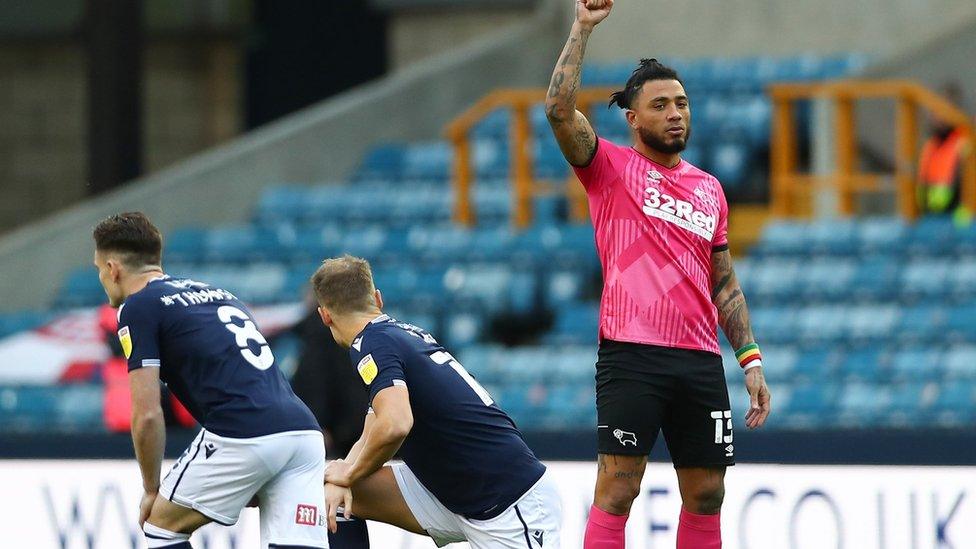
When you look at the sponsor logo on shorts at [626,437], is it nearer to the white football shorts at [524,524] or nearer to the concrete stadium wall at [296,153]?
the white football shorts at [524,524]

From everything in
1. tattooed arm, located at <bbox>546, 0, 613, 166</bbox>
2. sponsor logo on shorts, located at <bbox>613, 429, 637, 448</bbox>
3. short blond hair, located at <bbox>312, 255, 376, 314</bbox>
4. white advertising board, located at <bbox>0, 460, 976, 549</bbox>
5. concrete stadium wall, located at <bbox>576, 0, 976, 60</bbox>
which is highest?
concrete stadium wall, located at <bbox>576, 0, 976, 60</bbox>

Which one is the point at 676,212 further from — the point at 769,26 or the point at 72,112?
the point at 72,112

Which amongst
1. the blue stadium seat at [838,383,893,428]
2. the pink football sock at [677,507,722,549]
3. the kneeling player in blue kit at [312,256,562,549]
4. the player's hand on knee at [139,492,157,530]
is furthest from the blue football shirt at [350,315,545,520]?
the blue stadium seat at [838,383,893,428]

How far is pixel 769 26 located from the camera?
15758 millimetres

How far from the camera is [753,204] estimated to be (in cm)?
1380

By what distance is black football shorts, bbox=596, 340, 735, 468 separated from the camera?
18.4 ft

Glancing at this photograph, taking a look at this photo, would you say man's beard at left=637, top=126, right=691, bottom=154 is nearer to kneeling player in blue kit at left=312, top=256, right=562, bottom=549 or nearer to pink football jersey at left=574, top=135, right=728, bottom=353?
pink football jersey at left=574, top=135, right=728, bottom=353

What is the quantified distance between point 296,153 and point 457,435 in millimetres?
10176

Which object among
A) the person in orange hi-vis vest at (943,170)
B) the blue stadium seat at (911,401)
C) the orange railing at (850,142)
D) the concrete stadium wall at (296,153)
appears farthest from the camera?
the concrete stadium wall at (296,153)

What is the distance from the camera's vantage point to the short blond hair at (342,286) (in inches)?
221

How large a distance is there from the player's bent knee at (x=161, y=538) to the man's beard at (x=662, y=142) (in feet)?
6.17

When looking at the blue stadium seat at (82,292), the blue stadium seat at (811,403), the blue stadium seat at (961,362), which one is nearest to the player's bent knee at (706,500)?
the blue stadium seat at (811,403)

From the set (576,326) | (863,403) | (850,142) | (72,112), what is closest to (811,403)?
(863,403)

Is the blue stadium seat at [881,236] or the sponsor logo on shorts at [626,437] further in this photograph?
the blue stadium seat at [881,236]
